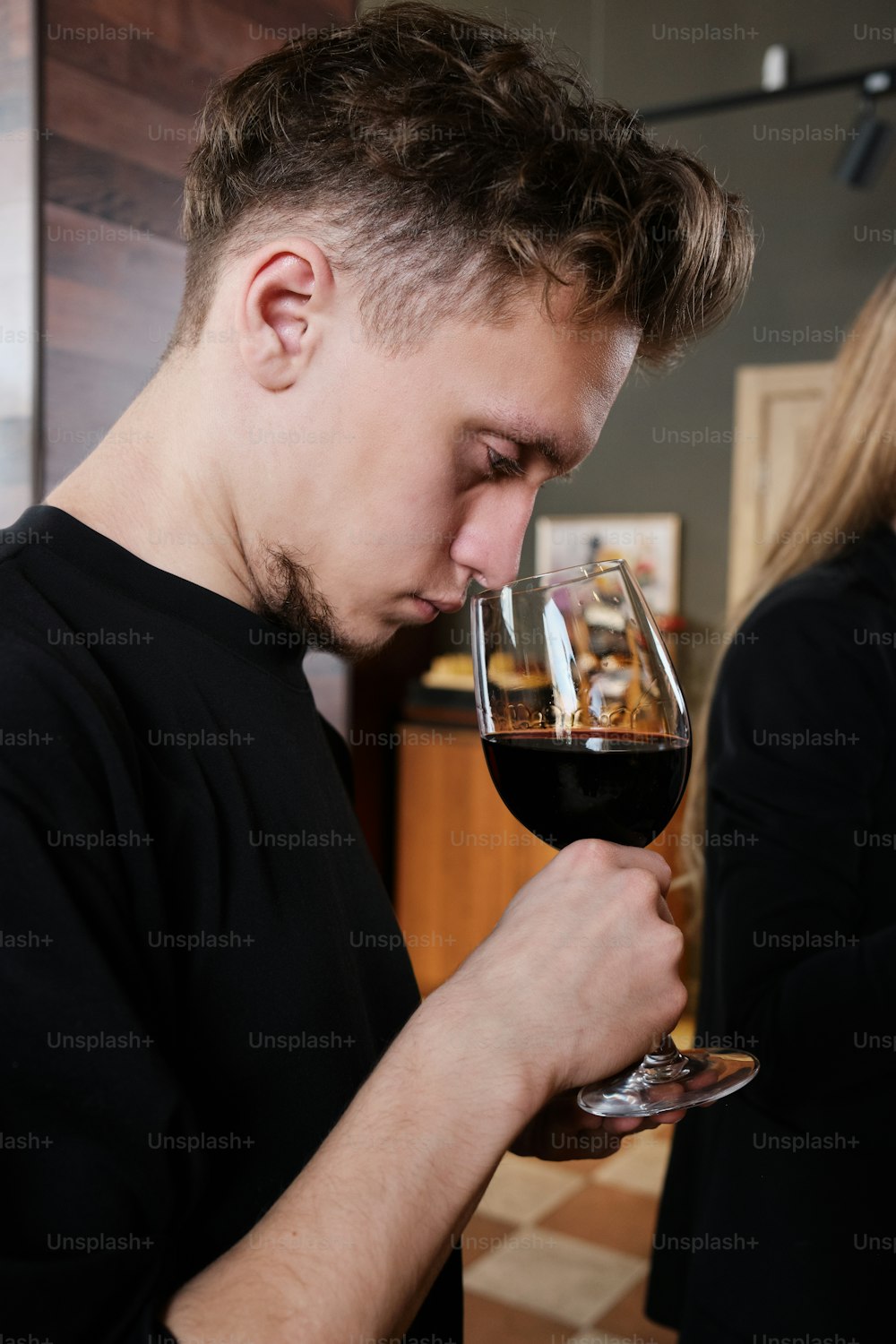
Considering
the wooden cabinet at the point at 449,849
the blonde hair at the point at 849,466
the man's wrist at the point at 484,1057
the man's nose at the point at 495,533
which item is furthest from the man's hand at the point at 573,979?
the wooden cabinet at the point at 449,849

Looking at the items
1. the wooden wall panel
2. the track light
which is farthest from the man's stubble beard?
the track light

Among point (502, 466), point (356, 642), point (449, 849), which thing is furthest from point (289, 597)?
point (449, 849)

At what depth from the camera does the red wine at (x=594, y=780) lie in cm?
87

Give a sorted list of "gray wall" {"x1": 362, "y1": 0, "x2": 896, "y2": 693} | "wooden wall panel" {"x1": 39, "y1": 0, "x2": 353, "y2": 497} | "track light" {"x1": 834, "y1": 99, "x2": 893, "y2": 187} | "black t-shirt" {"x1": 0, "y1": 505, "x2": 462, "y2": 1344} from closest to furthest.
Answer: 1. "black t-shirt" {"x1": 0, "y1": 505, "x2": 462, "y2": 1344}
2. "wooden wall panel" {"x1": 39, "y1": 0, "x2": 353, "y2": 497}
3. "track light" {"x1": 834, "y1": 99, "x2": 893, "y2": 187}
4. "gray wall" {"x1": 362, "y1": 0, "x2": 896, "y2": 693}

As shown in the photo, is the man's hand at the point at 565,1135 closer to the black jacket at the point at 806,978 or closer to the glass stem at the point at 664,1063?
the glass stem at the point at 664,1063

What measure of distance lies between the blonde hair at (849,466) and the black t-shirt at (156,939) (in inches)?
27.5

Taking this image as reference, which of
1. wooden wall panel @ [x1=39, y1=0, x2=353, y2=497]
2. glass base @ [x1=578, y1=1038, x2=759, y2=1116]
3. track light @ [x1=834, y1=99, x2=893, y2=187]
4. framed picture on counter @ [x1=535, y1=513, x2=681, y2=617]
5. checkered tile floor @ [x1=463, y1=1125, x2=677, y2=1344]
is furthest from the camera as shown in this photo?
framed picture on counter @ [x1=535, y1=513, x2=681, y2=617]

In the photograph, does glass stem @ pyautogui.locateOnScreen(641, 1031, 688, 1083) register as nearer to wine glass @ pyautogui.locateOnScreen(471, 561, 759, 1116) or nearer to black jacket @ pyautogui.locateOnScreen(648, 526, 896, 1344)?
wine glass @ pyautogui.locateOnScreen(471, 561, 759, 1116)

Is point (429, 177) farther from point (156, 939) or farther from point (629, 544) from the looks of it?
point (629, 544)

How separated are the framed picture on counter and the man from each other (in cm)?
399

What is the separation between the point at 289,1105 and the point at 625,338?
26.1 inches

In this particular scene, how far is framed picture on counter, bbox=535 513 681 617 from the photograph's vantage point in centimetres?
502

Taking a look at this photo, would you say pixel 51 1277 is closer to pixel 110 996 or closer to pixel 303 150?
pixel 110 996

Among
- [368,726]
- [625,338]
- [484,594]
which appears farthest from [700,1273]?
[368,726]
